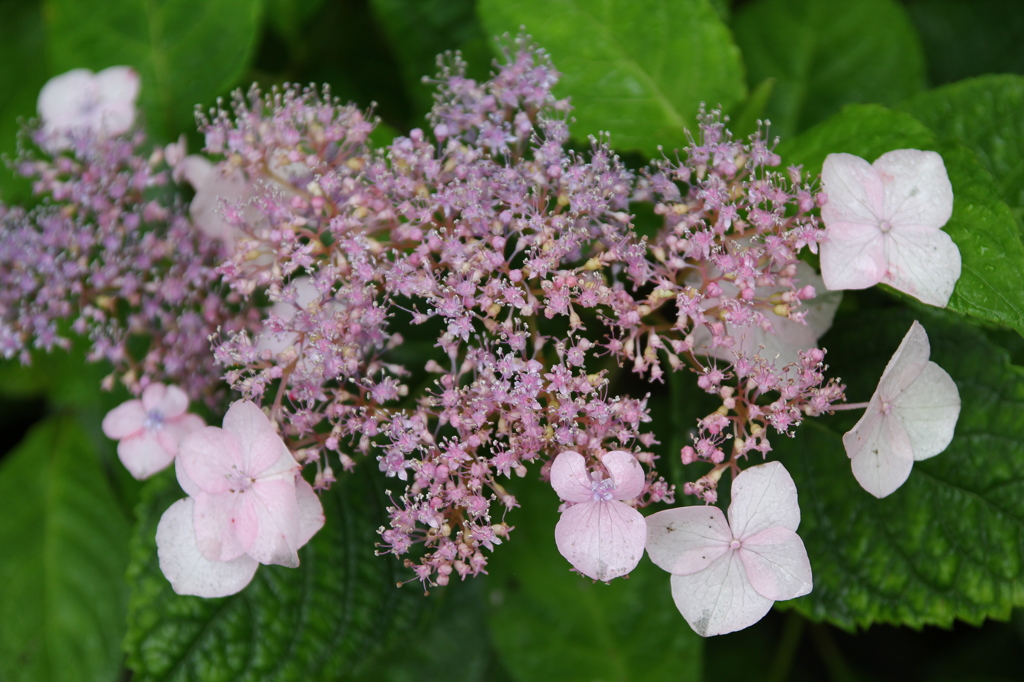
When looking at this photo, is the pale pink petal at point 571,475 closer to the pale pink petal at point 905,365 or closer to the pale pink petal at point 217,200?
the pale pink petal at point 905,365

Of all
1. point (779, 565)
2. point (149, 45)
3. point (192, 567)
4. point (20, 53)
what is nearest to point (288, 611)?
point (192, 567)

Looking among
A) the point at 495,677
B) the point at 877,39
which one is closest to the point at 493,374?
the point at 495,677

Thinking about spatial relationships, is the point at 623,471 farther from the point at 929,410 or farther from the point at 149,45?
the point at 149,45

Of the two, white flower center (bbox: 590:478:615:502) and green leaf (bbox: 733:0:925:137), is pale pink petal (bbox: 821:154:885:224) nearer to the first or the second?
white flower center (bbox: 590:478:615:502)

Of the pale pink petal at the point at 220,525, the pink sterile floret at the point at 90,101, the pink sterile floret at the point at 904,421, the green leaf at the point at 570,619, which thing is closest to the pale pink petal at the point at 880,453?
the pink sterile floret at the point at 904,421

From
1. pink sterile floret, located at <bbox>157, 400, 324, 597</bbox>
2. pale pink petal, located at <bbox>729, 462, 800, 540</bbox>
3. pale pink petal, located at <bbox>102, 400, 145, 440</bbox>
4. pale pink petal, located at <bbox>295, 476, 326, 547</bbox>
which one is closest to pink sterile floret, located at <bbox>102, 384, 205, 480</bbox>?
pale pink petal, located at <bbox>102, 400, 145, 440</bbox>

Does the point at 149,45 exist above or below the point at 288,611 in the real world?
above
